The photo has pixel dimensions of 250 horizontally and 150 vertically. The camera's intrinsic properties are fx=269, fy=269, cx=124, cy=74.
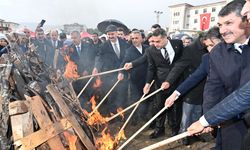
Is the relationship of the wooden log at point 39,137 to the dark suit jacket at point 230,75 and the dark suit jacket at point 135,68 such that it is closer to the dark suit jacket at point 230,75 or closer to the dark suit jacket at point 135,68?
the dark suit jacket at point 230,75

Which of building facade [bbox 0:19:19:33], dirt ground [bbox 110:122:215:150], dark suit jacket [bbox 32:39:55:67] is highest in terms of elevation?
building facade [bbox 0:19:19:33]

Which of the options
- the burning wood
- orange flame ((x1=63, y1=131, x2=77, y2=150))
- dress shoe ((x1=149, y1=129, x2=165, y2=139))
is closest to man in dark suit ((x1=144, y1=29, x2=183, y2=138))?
dress shoe ((x1=149, y1=129, x2=165, y2=139))

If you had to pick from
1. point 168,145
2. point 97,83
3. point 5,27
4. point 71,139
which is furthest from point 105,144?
point 5,27

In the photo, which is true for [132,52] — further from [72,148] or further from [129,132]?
[72,148]

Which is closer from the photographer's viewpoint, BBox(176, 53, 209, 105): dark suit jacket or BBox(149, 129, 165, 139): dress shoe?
BBox(176, 53, 209, 105): dark suit jacket

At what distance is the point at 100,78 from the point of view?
26.1 feet

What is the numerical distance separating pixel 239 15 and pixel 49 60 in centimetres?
668

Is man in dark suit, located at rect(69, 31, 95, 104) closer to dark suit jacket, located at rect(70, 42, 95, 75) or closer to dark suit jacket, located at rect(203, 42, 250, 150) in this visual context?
dark suit jacket, located at rect(70, 42, 95, 75)

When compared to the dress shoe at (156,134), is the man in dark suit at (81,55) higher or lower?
higher

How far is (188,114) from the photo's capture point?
5766 mm

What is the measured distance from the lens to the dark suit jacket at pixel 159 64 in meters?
5.91

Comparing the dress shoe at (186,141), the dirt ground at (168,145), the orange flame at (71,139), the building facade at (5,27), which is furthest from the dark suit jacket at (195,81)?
the building facade at (5,27)

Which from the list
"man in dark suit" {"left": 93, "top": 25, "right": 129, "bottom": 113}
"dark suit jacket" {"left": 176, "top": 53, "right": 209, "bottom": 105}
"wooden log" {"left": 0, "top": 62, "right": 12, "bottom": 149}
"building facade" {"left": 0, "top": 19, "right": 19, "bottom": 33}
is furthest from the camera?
"building facade" {"left": 0, "top": 19, "right": 19, "bottom": 33}

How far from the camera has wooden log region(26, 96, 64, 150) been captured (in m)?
3.39
